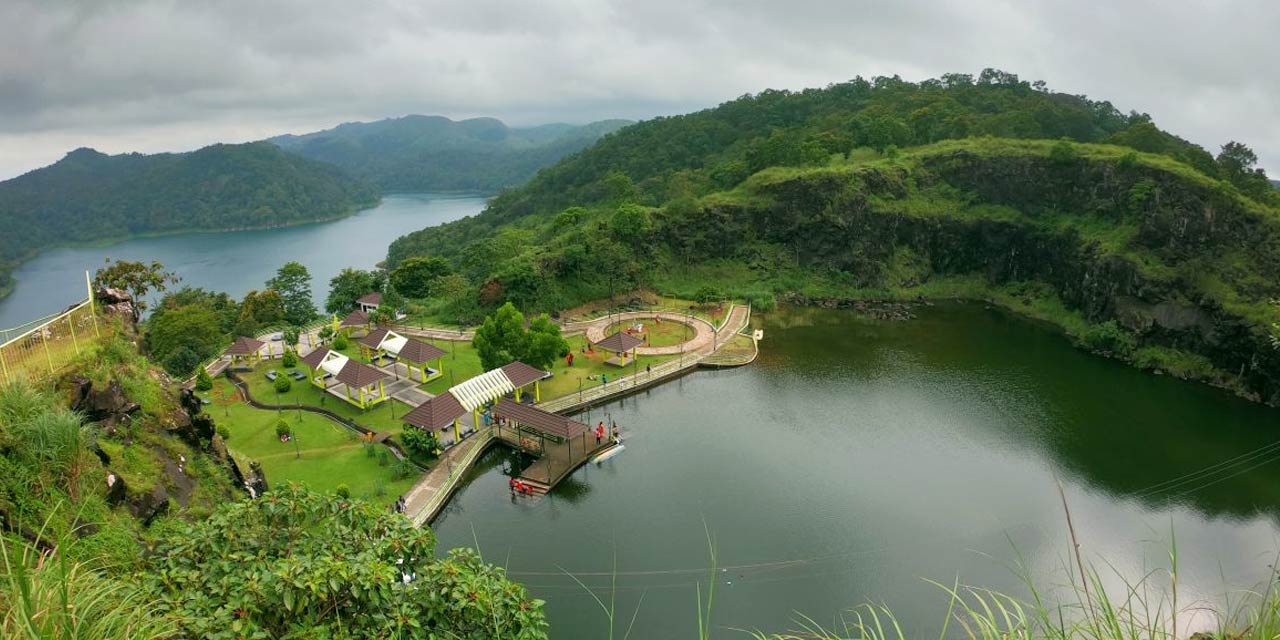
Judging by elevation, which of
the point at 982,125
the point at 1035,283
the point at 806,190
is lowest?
the point at 1035,283

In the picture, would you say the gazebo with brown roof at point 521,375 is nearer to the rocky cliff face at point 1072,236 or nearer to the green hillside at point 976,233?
the green hillside at point 976,233

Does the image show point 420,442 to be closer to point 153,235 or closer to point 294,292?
point 294,292

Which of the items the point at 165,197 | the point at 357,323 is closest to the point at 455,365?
the point at 357,323

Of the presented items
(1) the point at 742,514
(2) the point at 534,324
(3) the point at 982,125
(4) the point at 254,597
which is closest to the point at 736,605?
(1) the point at 742,514

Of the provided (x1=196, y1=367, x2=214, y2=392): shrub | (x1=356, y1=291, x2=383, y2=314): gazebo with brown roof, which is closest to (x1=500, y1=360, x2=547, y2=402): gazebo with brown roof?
(x1=196, y1=367, x2=214, y2=392): shrub

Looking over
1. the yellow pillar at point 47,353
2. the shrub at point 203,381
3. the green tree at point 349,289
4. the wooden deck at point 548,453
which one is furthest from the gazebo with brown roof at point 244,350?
the yellow pillar at point 47,353

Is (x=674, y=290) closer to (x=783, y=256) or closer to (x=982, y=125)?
(x=783, y=256)

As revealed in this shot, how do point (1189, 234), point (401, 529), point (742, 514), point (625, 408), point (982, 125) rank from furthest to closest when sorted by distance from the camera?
point (982, 125) → point (1189, 234) → point (625, 408) → point (742, 514) → point (401, 529)
